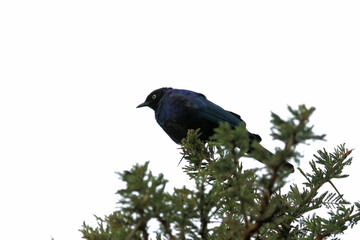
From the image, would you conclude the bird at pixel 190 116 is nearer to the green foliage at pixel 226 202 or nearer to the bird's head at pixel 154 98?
the bird's head at pixel 154 98

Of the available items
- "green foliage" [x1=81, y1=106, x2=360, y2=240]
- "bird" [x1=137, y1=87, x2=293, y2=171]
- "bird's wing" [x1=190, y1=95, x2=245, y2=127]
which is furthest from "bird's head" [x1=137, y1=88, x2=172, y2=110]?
"green foliage" [x1=81, y1=106, x2=360, y2=240]

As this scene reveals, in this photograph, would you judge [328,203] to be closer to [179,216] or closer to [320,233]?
[320,233]

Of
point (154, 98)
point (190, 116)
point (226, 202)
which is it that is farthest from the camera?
point (154, 98)

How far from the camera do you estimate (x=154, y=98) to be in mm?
7070

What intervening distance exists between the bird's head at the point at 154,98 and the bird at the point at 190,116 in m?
0.74

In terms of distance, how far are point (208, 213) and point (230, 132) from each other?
50 centimetres

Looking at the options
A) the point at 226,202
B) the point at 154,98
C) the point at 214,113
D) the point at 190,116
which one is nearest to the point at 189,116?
the point at 190,116

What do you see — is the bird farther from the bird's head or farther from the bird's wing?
the bird's head

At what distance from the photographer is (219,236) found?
2963 millimetres

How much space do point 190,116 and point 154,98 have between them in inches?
50.2

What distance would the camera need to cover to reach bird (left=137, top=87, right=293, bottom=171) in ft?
19.3

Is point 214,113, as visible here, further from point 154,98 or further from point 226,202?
point 226,202

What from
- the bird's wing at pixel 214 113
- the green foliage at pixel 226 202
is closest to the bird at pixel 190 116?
the bird's wing at pixel 214 113

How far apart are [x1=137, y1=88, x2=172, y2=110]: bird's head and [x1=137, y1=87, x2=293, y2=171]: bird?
738 millimetres
